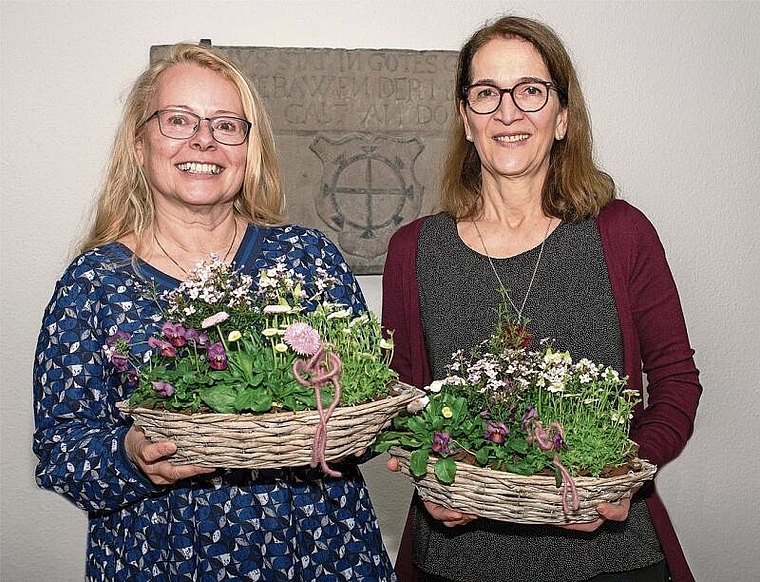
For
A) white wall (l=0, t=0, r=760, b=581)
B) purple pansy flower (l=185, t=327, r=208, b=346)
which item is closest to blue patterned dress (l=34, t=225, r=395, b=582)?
purple pansy flower (l=185, t=327, r=208, b=346)

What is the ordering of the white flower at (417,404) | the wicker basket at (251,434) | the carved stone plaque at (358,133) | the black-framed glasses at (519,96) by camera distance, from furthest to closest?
the carved stone plaque at (358,133), the black-framed glasses at (519,96), the white flower at (417,404), the wicker basket at (251,434)

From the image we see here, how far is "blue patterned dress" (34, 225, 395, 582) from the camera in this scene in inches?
64.7

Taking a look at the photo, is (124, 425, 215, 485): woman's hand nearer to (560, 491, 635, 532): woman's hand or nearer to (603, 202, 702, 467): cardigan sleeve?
(560, 491, 635, 532): woman's hand

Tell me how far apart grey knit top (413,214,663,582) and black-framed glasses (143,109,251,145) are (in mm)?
478

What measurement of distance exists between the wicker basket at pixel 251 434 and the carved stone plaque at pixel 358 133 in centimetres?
188

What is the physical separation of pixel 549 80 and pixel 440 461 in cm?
83

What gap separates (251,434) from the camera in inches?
55.7

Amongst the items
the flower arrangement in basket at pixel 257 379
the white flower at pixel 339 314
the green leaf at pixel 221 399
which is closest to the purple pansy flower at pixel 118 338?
the flower arrangement in basket at pixel 257 379

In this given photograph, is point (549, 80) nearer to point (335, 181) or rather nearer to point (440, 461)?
point (440, 461)

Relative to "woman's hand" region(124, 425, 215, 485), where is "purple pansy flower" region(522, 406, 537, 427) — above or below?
above

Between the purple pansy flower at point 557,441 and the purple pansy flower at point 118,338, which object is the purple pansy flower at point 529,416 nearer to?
the purple pansy flower at point 557,441

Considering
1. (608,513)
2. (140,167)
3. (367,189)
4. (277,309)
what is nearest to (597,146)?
(367,189)

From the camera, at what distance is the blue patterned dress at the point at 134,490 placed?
5.40ft

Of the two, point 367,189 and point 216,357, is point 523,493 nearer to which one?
point 216,357
